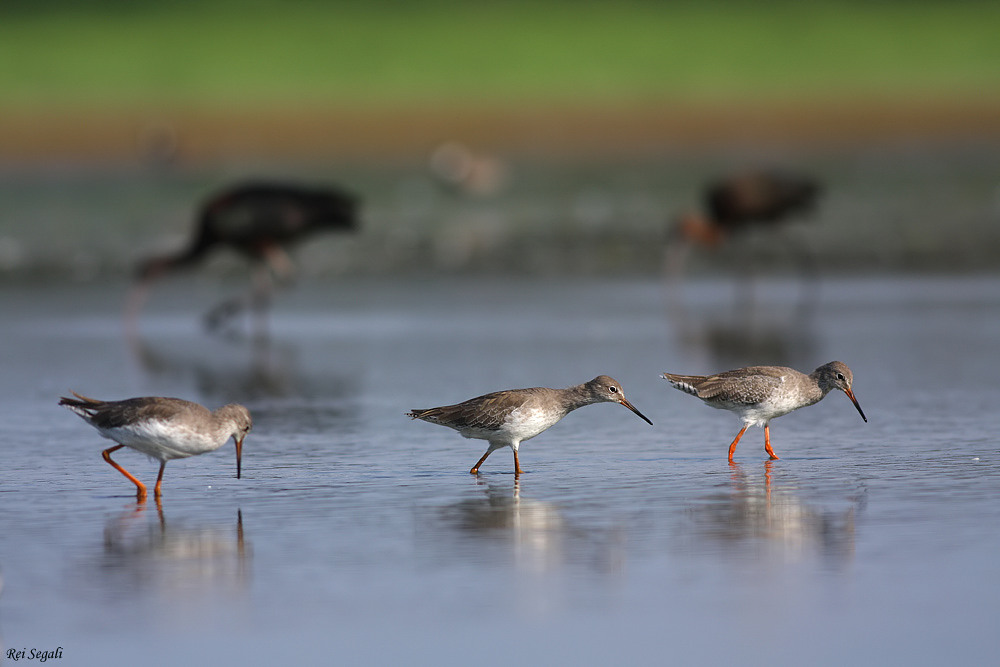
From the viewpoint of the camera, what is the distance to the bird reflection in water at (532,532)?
811 centimetres

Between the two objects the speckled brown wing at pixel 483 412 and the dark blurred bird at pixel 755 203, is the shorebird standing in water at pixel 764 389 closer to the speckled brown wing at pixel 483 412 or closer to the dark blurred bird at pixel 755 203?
the speckled brown wing at pixel 483 412

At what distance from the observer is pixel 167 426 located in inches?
388

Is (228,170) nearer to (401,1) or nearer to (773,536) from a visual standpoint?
(401,1)

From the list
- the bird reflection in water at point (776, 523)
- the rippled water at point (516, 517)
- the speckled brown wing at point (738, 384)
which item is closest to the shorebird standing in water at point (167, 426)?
the rippled water at point (516, 517)

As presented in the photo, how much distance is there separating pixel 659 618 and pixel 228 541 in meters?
2.52

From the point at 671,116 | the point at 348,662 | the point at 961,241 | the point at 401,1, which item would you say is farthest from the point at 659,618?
the point at 401,1

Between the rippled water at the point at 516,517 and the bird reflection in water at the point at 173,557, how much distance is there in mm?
24

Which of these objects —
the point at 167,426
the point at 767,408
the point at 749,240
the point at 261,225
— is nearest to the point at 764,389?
the point at 767,408

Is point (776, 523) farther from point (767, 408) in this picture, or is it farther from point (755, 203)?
point (755, 203)

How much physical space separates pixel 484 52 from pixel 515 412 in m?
44.1

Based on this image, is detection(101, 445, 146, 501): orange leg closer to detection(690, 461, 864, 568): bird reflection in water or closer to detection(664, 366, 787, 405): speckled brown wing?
detection(690, 461, 864, 568): bird reflection in water

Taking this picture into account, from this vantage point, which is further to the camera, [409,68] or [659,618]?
[409,68]

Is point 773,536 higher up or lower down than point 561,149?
lower down

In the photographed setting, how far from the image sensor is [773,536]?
8523 millimetres
